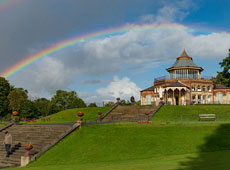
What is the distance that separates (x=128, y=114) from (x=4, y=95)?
46.4 meters

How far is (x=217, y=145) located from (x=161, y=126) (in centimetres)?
582

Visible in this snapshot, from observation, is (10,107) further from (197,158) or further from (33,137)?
(197,158)

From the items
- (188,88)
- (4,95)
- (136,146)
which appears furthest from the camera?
(4,95)

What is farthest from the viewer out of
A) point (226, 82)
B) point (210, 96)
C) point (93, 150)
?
point (226, 82)

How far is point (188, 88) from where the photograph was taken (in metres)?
56.2

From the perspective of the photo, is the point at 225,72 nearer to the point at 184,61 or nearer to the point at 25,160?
the point at 184,61

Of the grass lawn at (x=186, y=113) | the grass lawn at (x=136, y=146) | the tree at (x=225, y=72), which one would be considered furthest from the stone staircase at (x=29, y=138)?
the tree at (x=225, y=72)

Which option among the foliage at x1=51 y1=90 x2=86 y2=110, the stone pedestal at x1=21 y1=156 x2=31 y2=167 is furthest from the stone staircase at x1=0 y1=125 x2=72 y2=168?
the foliage at x1=51 y1=90 x2=86 y2=110

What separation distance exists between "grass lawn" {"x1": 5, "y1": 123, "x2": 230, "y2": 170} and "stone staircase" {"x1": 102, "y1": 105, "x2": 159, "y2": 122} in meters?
13.1

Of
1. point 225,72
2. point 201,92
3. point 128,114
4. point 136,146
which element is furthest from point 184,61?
point 136,146

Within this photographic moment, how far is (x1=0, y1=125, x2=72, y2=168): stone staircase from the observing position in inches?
807

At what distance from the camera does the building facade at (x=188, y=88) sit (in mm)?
56688

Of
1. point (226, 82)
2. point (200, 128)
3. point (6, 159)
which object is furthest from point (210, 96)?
point (6, 159)

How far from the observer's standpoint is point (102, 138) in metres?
22.4
